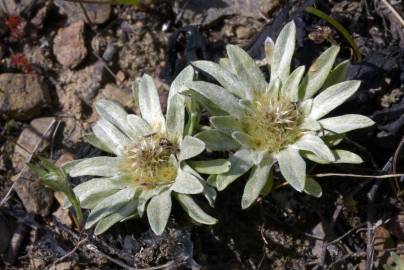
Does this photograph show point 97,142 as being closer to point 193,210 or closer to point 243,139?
point 193,210

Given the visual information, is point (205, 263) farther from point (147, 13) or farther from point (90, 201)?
point (147, 13)

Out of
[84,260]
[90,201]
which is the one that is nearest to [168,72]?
[90,201]

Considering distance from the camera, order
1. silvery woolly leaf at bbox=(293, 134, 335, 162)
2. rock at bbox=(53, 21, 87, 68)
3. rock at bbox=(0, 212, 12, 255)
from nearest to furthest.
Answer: silvery woolly leaf at bbox=(293, 134, 335, 162) < rock at bbox=(0, 212, 12, 255) < rock at bbox=(53, 21, 87, 68)

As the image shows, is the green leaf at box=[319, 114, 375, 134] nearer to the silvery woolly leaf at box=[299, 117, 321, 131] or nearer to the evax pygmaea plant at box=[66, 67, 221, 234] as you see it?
the silvery woolly leaf at box=[299, 117, 321, 131]

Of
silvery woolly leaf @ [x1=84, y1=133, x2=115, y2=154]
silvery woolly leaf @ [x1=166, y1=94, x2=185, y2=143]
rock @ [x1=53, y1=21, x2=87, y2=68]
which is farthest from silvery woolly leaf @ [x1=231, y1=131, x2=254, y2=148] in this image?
rock @ [x1=53, y1=21, x2=87, y2=68]

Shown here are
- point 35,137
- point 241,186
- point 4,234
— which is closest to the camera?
point 241,186

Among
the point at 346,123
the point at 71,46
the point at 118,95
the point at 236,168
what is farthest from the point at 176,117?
the point at 71,46
